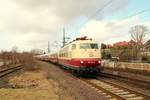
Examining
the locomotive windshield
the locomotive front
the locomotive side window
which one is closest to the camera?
the locomotive front

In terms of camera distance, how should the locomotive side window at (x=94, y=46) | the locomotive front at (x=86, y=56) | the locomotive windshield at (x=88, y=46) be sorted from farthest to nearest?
the locomotive side window at (x=94, y=46) < the locomotive windshield at (x=88, y=46) < the locomotive front at (x=86, y=56)

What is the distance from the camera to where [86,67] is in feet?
81.2

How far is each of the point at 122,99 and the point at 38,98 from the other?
146 inches

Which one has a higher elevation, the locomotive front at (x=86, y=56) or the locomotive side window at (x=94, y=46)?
the locomotive side window at (x=94, y=46)

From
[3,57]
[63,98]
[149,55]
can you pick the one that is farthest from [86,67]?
[3,57]

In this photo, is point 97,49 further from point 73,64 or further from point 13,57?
point 13,57

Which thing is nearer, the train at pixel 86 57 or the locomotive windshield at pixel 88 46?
the train at pixel 86 57

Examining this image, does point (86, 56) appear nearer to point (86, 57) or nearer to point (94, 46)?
point (86, 57)

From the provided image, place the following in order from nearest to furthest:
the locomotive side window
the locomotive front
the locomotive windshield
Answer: the locomotive front < the locomotive windshield < the locomotive side window

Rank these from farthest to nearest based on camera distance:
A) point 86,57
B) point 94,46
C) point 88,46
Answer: point 94,46 < point 88,46 < point 86,57

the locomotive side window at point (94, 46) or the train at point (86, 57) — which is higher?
the locomotive side window at point (94, 46)

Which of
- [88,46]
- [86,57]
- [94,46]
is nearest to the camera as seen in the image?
[86,57]

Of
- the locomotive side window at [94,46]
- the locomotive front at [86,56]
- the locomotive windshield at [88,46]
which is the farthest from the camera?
the locomotive side window at [94,46]

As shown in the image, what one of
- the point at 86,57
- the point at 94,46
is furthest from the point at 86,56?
the point at 94,46
